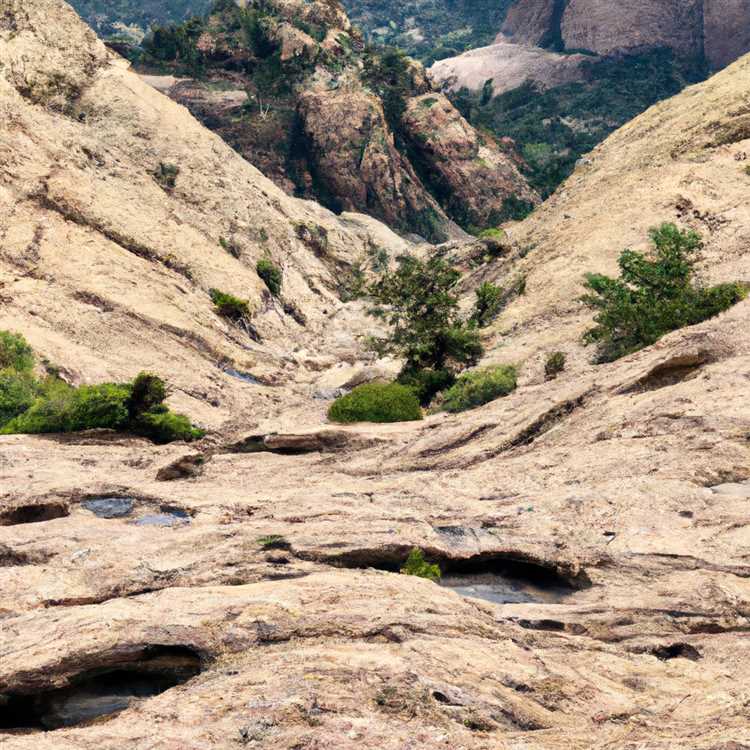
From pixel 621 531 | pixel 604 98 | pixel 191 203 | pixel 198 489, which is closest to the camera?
pixel 621 531

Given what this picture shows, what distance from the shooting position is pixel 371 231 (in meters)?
88.8

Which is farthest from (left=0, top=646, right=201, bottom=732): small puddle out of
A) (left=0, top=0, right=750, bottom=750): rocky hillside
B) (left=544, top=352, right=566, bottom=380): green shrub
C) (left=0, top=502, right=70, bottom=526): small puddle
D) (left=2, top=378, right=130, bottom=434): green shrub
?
(left=544, top=352, right=566, bottom=380): green shrub

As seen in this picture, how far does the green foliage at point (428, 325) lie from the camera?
3641cm

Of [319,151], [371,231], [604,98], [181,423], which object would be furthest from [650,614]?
[604,98]

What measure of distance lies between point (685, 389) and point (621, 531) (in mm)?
5673

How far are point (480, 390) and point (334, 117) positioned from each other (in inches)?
3142

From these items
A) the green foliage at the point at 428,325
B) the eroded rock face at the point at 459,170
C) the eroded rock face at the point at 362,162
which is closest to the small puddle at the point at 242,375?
the green foliage at the point at 428,325

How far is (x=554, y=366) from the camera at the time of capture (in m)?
30.1

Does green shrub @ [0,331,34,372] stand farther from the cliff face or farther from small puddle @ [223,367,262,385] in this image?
the cliff face

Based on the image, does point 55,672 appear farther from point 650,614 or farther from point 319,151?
point 319,151

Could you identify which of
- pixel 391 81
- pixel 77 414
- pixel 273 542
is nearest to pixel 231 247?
pixel 77 414

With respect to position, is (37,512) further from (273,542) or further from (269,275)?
(269,275)

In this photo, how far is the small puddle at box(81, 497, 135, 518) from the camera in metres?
15.9

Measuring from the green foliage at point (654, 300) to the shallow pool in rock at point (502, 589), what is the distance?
51.7 feet
